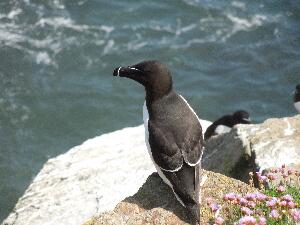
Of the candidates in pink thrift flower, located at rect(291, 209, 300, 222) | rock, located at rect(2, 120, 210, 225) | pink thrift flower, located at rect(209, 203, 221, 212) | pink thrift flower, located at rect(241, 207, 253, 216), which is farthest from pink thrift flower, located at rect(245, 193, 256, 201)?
rock, located at rect(2, 120, 210, 225)

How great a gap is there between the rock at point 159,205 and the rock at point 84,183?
8.32 feet

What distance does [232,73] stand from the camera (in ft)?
70.0

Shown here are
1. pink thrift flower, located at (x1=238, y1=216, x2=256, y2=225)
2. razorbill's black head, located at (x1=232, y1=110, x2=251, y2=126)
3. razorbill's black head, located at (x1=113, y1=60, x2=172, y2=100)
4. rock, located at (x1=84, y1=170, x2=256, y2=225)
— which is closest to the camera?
pink thrift flower, located at (x1=238, y1=216, x2=256, y2=225)

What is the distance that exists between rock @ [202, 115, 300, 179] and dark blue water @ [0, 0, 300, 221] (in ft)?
26.2

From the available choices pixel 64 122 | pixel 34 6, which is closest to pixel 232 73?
pixel 64 122

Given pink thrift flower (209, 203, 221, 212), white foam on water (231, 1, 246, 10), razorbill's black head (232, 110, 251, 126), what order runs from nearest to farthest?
pink thrift flower (209, 203, 221, 212), razorbill's black head (232, 110, 251, 126), white foam on water (231, 1, 246, 10)

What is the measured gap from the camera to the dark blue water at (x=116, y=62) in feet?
62.3

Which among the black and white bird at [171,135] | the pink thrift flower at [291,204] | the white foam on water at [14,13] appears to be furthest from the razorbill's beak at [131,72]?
the white foam on water at [14,13]

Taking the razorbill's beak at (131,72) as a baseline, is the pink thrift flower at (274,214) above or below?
below

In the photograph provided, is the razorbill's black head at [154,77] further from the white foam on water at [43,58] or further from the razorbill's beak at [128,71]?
the white foam on water at [43,58]

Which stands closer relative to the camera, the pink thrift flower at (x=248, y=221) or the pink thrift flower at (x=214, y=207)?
the pink thrift flower at (x=248, y=221)

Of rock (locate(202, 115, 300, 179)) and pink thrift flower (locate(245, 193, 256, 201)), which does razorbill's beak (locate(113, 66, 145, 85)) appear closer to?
rock (locate(202, 115, 300, 179))

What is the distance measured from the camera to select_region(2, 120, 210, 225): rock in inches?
410

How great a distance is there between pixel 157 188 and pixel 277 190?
4.99 ft
